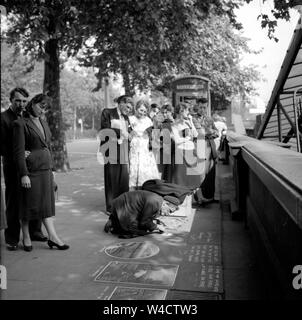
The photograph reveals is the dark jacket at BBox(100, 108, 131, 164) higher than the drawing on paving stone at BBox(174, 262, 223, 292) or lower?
higher

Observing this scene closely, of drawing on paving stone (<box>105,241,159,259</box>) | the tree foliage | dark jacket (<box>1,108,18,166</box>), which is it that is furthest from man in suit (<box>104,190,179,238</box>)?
the tree foliage

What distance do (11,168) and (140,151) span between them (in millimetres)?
2546

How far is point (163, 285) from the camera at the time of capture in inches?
146

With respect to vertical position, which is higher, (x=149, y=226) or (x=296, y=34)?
(x=296, y=34)

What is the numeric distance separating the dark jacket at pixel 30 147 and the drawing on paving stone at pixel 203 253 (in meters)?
1.95

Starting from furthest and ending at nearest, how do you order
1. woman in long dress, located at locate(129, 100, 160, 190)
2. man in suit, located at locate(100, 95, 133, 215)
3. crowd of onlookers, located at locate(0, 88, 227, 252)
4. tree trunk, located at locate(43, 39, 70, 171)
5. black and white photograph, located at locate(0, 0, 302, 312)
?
tree trunk, located at locate(43, 39, 70, 171) < woman in long dress, located at locate(129, 100, 160, 190) < man in suit, located at locate(100, 95, 133, 215) < crowd of onlookers, located at locate(0, 88, 227, 252) < black and white photograph, located at locate(0, 0, 302, 312)

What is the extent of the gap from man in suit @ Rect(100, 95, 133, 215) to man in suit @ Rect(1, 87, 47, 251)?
1.99 m

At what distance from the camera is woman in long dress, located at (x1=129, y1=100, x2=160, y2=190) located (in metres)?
6.96

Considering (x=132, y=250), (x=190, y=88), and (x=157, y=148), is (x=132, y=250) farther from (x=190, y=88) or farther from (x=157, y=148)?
(x=190, y=88)

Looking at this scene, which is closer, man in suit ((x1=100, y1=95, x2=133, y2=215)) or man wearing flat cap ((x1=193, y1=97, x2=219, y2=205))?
man in suit ((x1=100, y1=95, x2=133, y2=215))

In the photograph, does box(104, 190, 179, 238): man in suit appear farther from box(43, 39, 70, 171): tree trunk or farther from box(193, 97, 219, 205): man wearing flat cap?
box(43, 39, 70, 171): tree trunk

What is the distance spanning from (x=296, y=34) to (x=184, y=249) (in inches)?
130
